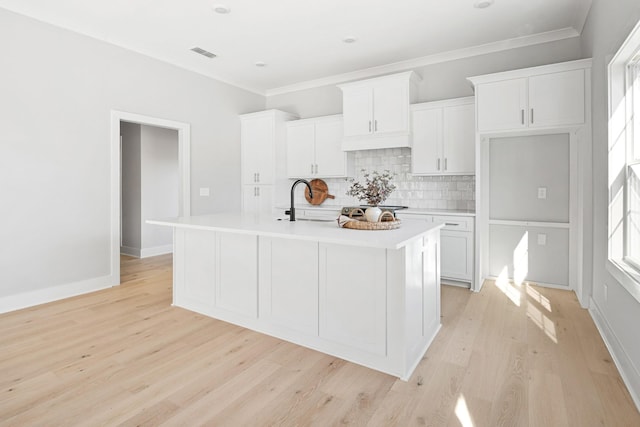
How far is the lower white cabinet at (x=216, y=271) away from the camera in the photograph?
278 centimetres

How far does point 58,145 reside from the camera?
3594mm

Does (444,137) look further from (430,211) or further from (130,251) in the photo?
(130,251)

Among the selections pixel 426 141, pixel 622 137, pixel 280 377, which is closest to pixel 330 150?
pixel 426 141

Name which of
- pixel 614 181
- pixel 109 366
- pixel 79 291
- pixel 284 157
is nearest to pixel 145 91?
pixel 284 157

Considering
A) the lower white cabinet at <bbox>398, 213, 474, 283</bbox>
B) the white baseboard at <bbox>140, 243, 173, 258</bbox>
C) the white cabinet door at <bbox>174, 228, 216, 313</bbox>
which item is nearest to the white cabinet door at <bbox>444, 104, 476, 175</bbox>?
the lower white cabinet at <bbox>398, 213, 474, 283</bbox>

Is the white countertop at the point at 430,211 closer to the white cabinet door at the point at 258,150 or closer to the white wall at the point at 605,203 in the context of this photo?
the white cabinet door at the point at 258,150

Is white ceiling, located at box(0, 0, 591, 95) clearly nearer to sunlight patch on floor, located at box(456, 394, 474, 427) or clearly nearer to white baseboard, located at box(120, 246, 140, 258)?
white baseboard, located at box(120, 246, 140, 258)

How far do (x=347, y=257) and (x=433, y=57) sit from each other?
345 cm

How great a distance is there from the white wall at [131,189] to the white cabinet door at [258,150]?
1.75 metres

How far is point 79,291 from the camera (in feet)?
12.5

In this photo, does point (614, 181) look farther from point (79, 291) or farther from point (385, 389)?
point (79, 291)

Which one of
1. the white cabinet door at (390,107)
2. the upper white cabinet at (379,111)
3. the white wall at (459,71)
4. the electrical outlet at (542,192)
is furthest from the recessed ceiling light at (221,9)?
the electrical outlet at (542,192)

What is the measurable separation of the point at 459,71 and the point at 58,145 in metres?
4.55

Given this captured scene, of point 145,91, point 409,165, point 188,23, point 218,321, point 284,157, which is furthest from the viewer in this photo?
point 284,157
